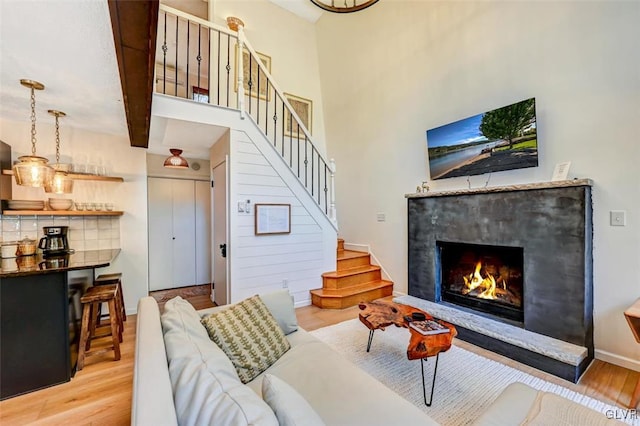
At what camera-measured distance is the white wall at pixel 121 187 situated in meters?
3.47

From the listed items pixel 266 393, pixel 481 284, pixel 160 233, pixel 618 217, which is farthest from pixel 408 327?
pixel 160 233

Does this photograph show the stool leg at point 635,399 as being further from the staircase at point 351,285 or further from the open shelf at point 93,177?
the open shelf at point 93,177

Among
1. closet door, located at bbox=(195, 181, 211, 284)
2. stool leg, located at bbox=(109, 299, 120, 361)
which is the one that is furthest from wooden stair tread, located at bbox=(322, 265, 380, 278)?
closet door, located at bbox=(195, 181, 211, 284)

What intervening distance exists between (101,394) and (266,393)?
2.12 meters

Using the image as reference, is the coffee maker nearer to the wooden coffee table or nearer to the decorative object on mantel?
the wooden coffee table

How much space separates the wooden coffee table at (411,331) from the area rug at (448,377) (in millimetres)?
94

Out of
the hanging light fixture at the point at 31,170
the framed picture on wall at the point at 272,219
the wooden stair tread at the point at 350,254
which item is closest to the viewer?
the hanging light fixture at the point at 31,170

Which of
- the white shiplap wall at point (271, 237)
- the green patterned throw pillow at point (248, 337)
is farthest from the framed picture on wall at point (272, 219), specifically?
the green patterned throw pillow at point (248, 337)

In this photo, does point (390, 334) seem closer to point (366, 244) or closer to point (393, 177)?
point (366, 244)

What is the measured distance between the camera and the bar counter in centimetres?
214

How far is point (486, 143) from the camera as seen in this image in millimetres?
3240

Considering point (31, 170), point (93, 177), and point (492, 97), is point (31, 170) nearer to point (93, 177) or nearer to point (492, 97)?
point (93, 177)

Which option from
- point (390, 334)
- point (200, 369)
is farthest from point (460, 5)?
point (200, 369)

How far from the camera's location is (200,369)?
1.06 m
